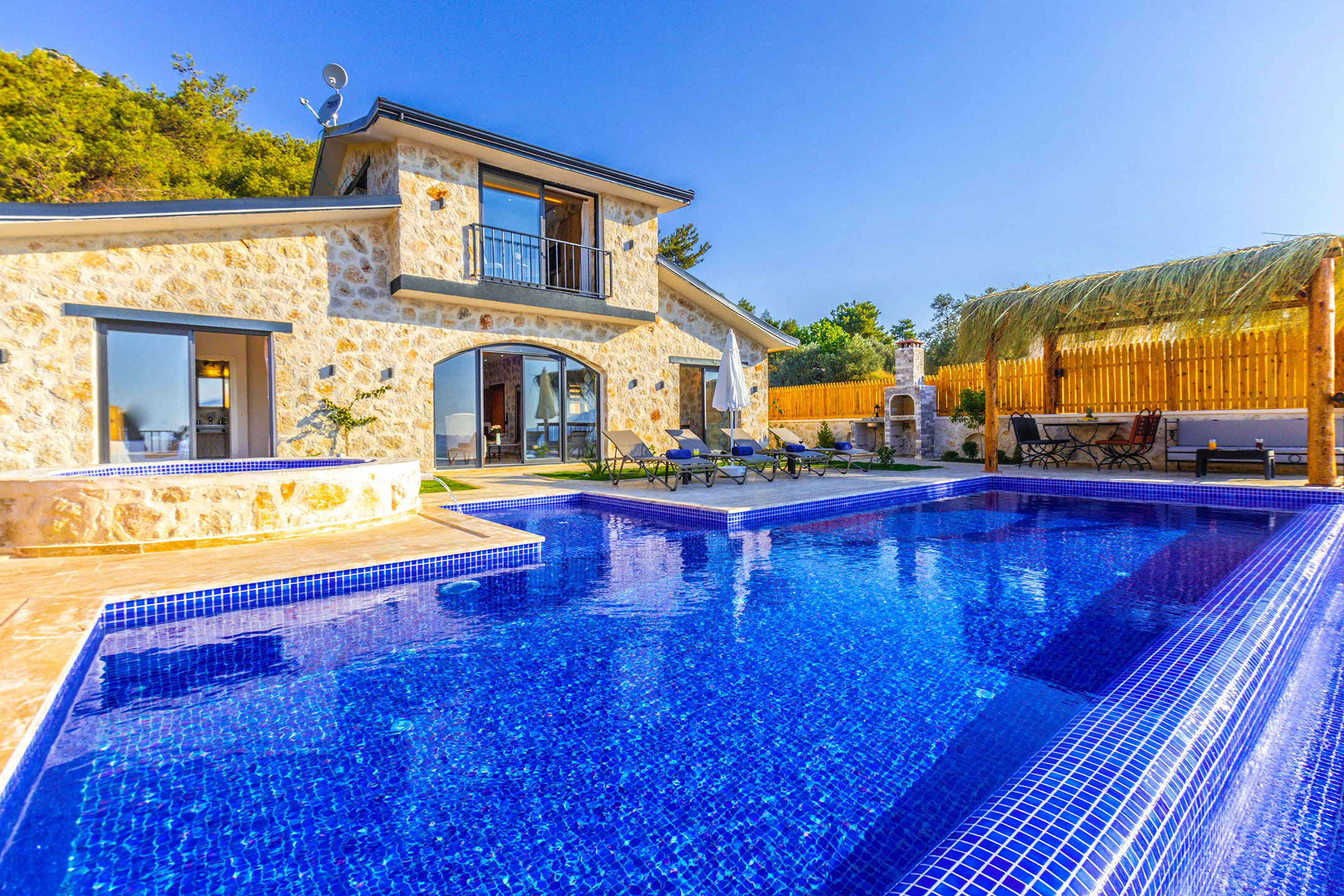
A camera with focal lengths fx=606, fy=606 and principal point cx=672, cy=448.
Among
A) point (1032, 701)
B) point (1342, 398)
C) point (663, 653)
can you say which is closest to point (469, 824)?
point (663, 653)

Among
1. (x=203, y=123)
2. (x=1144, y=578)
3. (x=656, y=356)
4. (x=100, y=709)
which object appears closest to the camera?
(x=100, y=709)

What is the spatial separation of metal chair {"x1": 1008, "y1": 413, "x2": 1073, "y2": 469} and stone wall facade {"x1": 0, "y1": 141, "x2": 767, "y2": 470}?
7.23 metres

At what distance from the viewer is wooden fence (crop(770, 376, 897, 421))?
55.8 ft

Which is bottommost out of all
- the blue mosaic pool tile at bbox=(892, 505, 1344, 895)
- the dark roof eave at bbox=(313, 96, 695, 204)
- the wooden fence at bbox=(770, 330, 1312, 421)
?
the blue mosaic pool tile at bbox=(892, 505, 1344, 895)

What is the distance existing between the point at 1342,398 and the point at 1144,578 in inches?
241

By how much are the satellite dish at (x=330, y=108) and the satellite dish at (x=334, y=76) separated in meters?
0.16

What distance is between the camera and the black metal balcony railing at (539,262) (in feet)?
35.5

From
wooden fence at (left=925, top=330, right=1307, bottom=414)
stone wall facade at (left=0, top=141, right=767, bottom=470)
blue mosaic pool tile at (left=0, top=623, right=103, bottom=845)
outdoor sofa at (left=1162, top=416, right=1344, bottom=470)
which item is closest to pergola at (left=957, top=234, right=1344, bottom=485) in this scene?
wooden fence at (left=925, top=330, right=1307, bottom=414)

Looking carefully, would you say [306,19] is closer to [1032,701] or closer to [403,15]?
[403,15]

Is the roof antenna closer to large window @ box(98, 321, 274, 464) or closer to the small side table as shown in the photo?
large window @ box(98, 321, 274, 464)

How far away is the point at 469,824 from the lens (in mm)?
1852

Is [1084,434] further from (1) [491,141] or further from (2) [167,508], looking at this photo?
(2) [167,508]

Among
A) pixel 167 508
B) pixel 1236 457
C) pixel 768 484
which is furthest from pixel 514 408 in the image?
pixel 1236 457

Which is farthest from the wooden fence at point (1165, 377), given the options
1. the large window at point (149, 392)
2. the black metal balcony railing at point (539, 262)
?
the large window at point (149, 392)
